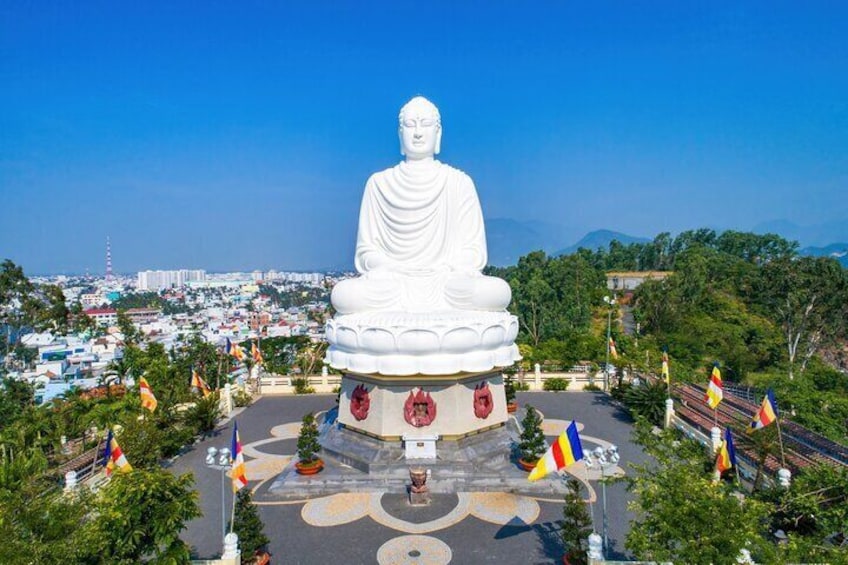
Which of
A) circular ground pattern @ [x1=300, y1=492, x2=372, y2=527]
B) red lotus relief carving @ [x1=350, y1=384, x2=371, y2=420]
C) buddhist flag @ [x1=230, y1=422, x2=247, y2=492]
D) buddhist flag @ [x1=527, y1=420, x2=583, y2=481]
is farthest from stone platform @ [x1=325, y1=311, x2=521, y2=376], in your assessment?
buddhist flag @ [x1=527, y1=420, x2=583, y2=481]

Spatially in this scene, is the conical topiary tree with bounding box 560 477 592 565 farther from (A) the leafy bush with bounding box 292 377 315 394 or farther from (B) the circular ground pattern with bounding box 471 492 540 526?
(A) the leafy bush with bounding box 292 377 315 394

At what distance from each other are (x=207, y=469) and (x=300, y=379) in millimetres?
8112

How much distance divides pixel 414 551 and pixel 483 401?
15.4 feet

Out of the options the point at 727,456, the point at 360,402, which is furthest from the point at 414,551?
the point at 727,456

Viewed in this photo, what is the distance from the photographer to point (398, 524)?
1041 cm

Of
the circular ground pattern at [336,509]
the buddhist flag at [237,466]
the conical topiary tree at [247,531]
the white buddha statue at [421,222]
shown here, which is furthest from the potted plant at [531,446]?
the buddhist flag at [237,466]

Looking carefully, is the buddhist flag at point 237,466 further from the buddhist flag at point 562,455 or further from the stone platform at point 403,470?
the buddhist flag at point 562,455

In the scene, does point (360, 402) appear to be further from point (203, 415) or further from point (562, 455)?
point (562, 455)

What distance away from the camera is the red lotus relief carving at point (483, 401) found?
13.4m

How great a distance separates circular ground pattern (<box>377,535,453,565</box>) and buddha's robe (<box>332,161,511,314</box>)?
240 inches

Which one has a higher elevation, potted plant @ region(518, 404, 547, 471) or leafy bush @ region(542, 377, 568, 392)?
potted plant @ region(518, 404, 547, 471)

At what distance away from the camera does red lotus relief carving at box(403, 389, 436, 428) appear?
503 inches

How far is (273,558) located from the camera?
30.7 ft

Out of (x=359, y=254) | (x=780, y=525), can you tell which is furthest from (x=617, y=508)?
(x=359, y=254)
